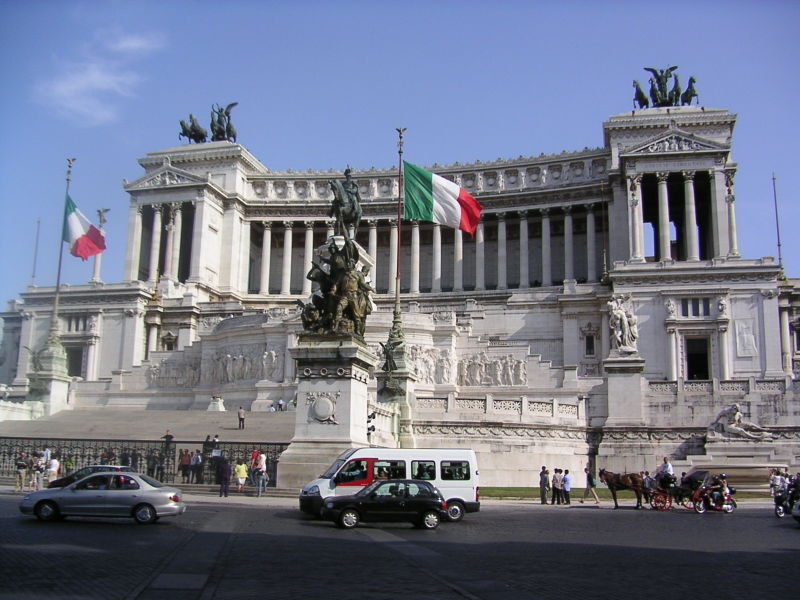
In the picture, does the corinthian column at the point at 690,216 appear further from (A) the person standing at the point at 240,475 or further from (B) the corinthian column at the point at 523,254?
(A) the person standing at the point at 240,475

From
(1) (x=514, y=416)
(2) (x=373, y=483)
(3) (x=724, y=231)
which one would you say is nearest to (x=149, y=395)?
(1) (x=514, y=416)

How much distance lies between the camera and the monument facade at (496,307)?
44.5 meters

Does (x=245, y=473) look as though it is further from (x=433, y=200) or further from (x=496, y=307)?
(x=496, y=307)

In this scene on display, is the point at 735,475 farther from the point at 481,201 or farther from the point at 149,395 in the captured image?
the point at 481,201

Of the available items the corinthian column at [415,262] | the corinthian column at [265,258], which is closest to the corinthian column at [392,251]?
the corinthian column at [415,262]

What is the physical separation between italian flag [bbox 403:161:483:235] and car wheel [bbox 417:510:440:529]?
97.8 feet

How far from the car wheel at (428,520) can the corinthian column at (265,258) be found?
8077 centimetres

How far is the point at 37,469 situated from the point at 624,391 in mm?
26870

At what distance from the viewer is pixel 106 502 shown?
2359 cm

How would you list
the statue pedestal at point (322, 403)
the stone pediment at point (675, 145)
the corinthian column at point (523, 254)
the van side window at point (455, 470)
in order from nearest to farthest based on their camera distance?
the van side window at point (455, 470), the statue pedestal at point (322, 403), the stone pediment at point (675, 145), the corinthian column at point (523, 254)

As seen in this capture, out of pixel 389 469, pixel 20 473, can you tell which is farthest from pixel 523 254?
pixel 389 469

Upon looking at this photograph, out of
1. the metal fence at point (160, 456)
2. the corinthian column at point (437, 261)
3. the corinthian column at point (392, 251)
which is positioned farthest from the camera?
the corinthian column at point (392, 251)

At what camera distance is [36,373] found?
5559 centimetres

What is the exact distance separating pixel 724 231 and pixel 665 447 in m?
44.4
